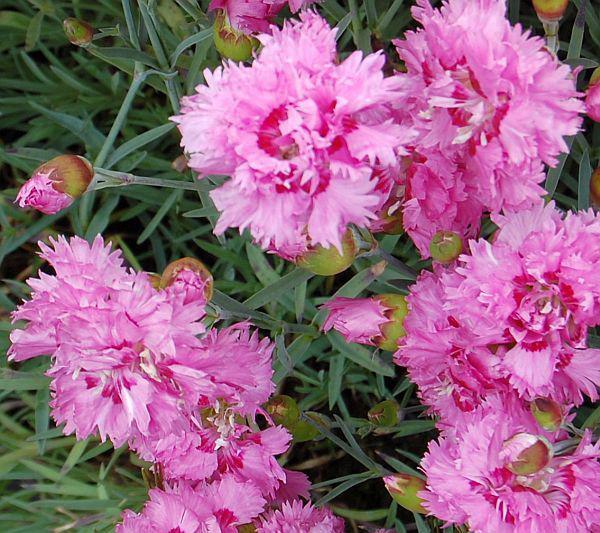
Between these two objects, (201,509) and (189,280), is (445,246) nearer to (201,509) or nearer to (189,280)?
(189,280)

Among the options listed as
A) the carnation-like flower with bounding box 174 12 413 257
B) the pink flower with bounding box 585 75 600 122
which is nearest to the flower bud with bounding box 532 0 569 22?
the pink flower with bounding box 585 75 600 122

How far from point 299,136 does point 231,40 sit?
0.41 m

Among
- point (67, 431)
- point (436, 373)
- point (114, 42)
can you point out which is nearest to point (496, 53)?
point (436, 373)

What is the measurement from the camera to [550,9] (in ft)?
3.27

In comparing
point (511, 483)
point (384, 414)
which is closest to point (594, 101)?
point (511, 483)

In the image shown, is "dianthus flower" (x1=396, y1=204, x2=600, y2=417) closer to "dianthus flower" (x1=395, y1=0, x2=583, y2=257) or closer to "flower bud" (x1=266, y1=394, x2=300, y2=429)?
"dianthus flower" (x1=395, y1=0, x2=583, y2=257)

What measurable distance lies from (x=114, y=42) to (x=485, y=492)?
1501 mm

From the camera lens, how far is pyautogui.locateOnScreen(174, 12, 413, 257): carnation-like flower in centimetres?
75

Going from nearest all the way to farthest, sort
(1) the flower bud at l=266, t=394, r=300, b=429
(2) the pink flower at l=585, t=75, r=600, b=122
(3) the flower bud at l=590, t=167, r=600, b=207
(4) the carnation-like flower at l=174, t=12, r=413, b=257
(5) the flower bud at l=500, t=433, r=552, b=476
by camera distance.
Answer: (4) the carnation-like flower at l=174, t=12, r=413, b=257 → (5) the flower bud at l=500, t=433, r=552, b=476 → (2) the pink flower at l=585, t=75, r=600, b=122 → (3) the flower bud at l=590, t=167, r=600, b=207 → (1) the flower bud at l=266, t=394, r=300, b=429

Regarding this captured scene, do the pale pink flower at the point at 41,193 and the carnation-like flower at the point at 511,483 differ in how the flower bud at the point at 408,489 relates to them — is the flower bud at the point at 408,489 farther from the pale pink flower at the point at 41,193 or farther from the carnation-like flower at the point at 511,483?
the pale pink flower at the point at 41,193

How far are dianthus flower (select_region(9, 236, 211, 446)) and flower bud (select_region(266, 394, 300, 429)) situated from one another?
0.84 feet

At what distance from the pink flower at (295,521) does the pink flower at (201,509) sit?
0.16 ft

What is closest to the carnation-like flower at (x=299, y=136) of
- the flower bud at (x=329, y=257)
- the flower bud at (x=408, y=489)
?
the flower bud at (x=329, y=257)

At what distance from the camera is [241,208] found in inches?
30.7
